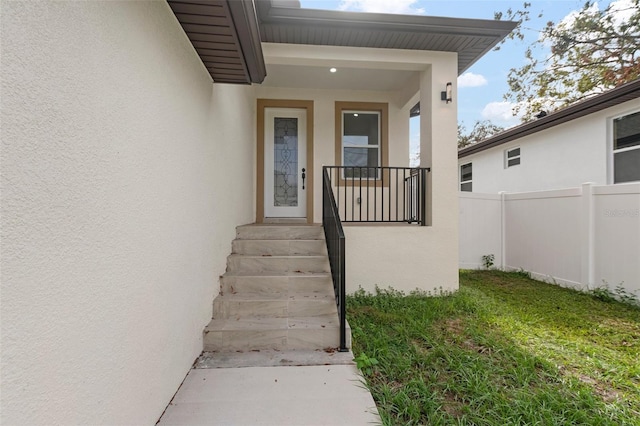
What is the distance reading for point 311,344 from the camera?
8.71ft

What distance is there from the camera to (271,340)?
2641 mm

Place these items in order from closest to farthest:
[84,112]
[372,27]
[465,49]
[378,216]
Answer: [84,112]
[372,27]
[465,49]
[378,216]

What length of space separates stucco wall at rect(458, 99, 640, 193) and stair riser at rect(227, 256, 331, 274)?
269 inches

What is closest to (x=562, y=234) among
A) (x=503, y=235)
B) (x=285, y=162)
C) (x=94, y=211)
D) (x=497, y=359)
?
(x=503, y=235)

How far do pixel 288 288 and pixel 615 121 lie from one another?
7.70m

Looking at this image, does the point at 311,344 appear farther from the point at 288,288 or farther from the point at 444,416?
the point at 444,416

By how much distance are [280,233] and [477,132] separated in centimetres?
1914

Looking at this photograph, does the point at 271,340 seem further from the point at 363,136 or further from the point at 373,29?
the point at 363,136

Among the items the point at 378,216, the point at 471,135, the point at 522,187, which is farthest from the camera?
the point at 471,135

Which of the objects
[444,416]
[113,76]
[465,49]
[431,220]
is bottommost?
[444,416]

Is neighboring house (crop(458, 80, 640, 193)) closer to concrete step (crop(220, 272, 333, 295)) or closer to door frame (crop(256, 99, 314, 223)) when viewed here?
door frame (crop(256, 99, 314, 223))

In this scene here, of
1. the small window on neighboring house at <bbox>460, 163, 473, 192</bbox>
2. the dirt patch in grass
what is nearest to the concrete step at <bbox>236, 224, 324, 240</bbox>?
the dirt patch in grass

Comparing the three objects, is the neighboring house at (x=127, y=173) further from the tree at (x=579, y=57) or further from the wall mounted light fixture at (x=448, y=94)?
the tree at (x=579, y=57)

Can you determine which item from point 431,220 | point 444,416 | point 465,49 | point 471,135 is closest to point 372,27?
point 465,49
